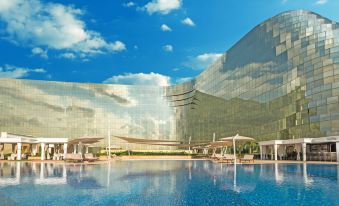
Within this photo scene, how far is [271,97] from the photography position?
50.7 metres

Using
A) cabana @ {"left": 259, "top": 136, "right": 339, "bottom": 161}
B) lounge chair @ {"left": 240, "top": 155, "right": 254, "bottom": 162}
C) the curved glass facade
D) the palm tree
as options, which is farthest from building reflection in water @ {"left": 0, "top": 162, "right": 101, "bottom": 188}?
the palm tree

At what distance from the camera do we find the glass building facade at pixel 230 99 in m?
41.6

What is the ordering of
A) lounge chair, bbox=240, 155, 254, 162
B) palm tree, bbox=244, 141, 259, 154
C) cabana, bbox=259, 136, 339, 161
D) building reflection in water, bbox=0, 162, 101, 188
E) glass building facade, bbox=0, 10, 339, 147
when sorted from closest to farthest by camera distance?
1. building reflection in water, bbox=0, 162, 101, 188
2. lounge chair, bbox=240, 155, 254, 162
3. cabana, bbox=259, 136, 339, 161
4. glass building facade, bbox=0, 10, 339, 147
5. palm tree, bbox=244, 141, 259, 154

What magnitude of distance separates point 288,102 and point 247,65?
13.5 metres

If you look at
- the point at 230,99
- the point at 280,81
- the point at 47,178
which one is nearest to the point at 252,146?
the point at 280,81

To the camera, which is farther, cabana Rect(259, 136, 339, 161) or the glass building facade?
the glass building facade

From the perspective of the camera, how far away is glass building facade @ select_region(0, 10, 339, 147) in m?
41.6

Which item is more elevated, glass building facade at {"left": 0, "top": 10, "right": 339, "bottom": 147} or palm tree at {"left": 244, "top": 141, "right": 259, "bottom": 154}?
glass building facade at {"left": 0, "top": 10, "right": 339, "bottom": 147}

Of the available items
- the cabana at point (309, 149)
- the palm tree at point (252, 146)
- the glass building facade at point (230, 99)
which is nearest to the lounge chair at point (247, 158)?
the cabana at point (309, 149)

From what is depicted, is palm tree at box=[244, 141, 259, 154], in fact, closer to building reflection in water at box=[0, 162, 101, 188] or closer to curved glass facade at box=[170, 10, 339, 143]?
curved glass facade at box=[170, 10, 339, 143]

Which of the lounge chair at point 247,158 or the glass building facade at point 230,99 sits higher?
the glass building facade at point 230,99

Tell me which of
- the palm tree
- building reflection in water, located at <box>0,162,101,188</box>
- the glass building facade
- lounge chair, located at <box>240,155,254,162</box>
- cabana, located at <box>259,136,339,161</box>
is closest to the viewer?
building reflection in water, located at <box>0,162,101,188</box>

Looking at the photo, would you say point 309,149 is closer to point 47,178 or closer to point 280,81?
point 280,81

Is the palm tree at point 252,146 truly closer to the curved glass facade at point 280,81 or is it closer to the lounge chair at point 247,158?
the curved glass facade at point 280,81
